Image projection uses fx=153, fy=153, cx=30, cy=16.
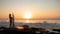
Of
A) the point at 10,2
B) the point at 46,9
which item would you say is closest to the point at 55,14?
the point at 46,9

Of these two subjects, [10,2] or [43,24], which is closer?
[10,2]

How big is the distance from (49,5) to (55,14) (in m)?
0.35

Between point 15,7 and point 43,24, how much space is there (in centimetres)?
162

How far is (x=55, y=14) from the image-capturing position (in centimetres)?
457

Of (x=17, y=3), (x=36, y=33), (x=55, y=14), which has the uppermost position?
(x=17, y=3)

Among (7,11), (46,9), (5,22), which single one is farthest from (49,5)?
(5,22)

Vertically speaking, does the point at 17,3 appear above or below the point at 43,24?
above

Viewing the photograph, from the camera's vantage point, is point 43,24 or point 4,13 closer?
point 4,13

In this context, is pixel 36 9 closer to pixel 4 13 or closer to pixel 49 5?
pixel 49 5

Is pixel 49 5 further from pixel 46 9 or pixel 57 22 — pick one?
pixel 57 22

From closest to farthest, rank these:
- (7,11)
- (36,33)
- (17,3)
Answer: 1. (36,33)
2. (17,3)
3. (7,11)

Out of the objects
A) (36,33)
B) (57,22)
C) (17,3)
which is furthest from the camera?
(57,22)

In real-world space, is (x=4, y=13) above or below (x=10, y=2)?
below

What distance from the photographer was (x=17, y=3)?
4285 mm
